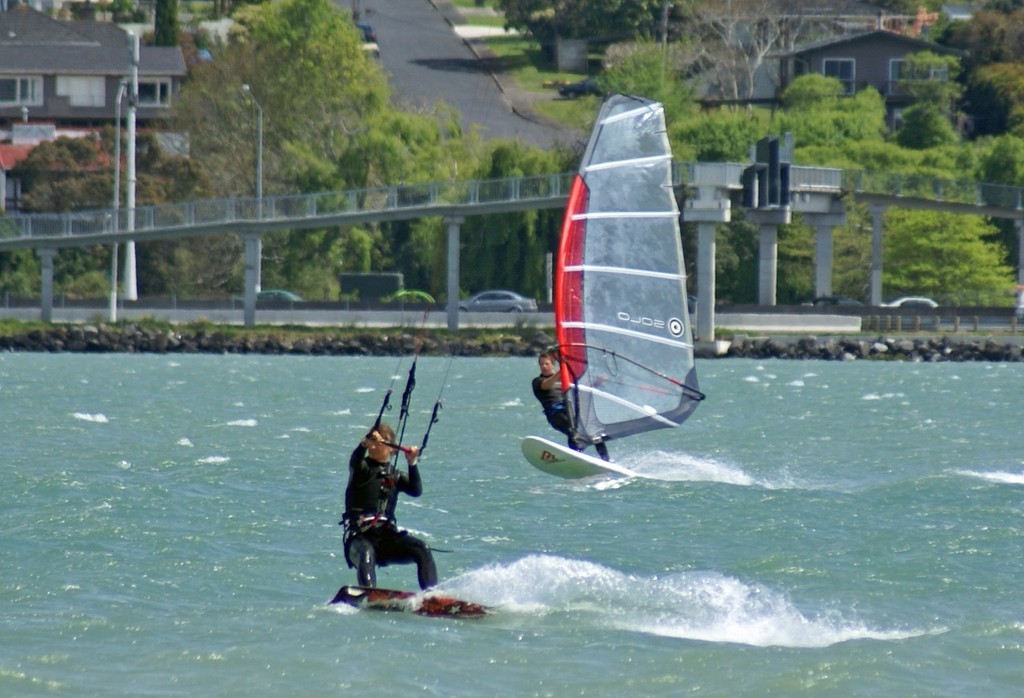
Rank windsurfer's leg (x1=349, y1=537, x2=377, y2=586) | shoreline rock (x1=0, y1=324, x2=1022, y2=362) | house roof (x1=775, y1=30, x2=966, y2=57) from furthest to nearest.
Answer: house roof (x1=775, y1=30, x2=966, y2=57), shoreline rock (x1=0, y1=324, x2=1022, y2=362), windsurfer's leg (x1=349, y1=537, x2=377, y2=586)

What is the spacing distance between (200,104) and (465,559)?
197 feet

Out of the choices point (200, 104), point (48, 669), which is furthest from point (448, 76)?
point (48, 669)

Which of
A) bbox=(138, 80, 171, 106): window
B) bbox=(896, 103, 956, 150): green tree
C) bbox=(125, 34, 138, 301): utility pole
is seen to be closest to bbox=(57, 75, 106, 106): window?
bbox=(138, 80, 171, 106): window

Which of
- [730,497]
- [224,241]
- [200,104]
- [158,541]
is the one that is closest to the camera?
[158,541]

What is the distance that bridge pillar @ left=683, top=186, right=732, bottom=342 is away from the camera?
5025cm

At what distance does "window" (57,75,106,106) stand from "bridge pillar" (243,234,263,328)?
3429 cm

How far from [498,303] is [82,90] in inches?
1422

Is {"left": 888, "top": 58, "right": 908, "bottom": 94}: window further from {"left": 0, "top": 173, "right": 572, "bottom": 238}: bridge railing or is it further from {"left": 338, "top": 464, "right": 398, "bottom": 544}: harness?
{"left": 338, "top": 464, "right": 398, "bottom": 544}: harness

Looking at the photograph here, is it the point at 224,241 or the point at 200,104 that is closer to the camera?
the point at 224,241

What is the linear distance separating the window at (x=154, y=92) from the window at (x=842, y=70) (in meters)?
31.5

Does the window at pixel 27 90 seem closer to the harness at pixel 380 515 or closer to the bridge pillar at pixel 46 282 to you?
the bridge pillar at pixel 46 282

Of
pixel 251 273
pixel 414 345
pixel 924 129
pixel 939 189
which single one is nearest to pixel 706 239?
pixel 414 345

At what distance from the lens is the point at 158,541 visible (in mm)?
17922

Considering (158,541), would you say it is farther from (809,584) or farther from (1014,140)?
Result: (1014,140)
